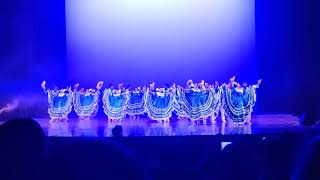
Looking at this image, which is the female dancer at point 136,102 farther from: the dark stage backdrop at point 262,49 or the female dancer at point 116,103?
the dark stage backdrop at point 262,49

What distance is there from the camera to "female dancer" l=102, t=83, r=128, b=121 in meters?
7.45

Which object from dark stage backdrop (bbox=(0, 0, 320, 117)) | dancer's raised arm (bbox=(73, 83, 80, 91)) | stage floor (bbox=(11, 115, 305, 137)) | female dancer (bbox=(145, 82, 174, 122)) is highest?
dark stage backdrop (bbox=(0, 0, 320, 117))

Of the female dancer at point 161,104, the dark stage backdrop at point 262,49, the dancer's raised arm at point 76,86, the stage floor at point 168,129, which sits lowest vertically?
the stage floor at point 168,129

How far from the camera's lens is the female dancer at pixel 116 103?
7449 millimetres

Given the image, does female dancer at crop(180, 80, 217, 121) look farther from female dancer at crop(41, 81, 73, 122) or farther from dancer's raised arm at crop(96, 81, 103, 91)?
female dancer at crop(41, 81, 73, 122)

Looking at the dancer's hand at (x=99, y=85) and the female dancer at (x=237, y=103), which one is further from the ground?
the dancer's hand at (x=99, y=85)

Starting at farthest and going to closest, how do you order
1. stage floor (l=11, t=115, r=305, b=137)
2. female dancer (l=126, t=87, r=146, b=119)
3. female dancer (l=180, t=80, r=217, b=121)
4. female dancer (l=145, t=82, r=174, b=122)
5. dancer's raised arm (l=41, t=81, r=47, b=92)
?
dancer's raised arm (l=41, t=81, r=47, b=92) → female dancer (l=126, t=87, r=146, b=119) → female dancer (l=145, t=82, r=174, b=122) → female dancer (l=180, t=80, r=217, b=121) → stage floor (l=11, t=115, r=305, b=137)

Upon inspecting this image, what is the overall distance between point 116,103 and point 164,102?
879 mm

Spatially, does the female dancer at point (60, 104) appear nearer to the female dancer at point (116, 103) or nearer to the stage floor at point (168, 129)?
the stage floor at point (168, 129)

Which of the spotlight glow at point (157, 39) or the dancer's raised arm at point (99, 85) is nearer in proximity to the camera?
the dancer's raised arm at point (99, 85)

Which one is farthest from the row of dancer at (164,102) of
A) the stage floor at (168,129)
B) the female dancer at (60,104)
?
the stage floor at (168,129)

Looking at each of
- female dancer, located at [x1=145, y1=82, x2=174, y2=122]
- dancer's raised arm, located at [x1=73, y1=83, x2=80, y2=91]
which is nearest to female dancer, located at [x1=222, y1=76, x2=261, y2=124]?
female dancer, located at [x1=145, y1=82, x2=174, y2=122]

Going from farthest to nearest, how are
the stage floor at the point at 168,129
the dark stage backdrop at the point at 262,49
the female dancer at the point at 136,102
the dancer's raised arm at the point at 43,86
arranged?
the dark stage backdrop at the point at 262,49
the dancer's raised arm at the point at 43,86
the female dancer at the point at 136,102
the stage floor at the point at 168,129

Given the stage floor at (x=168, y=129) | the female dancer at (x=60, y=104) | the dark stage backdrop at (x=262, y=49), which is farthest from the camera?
the dark stage backdrop at (x=262, y=49)
